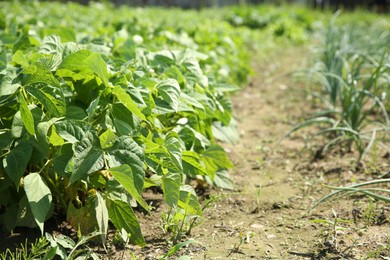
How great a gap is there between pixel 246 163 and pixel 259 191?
694 millimetres

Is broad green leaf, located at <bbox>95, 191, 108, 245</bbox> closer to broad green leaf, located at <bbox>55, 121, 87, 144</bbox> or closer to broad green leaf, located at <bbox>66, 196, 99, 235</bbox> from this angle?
broad green leaf, located at <bbox>66, 196, 99, 235</bbox>

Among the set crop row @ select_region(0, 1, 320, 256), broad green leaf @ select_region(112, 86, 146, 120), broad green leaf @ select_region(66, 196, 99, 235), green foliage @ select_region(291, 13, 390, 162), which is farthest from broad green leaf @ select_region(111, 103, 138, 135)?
green foliage @ select_region(291, 13, 390, 162)

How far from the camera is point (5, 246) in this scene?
7.65ft

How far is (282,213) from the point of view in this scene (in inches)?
111

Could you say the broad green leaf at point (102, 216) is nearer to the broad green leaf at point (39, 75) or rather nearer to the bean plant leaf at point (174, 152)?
the bean plant leaf at point (174, 152)

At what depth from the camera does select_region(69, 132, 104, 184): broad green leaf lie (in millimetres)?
2086

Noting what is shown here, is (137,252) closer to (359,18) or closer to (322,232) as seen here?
(322,232)

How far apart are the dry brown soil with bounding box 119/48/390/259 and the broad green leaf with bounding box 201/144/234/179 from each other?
0.14m

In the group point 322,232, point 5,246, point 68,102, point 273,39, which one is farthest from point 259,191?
point 273,39

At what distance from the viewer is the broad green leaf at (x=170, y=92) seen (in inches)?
102

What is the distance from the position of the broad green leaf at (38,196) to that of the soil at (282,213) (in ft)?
1.10

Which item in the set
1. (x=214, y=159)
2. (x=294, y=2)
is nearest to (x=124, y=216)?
(x=214, y=159)

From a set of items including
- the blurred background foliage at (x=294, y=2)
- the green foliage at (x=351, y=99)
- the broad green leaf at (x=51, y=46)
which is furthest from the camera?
the blurred background foliage at (x=294, y=2)

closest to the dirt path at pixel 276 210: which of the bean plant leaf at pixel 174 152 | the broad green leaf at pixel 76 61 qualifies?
the bean plant leaf at pixel 174 152
